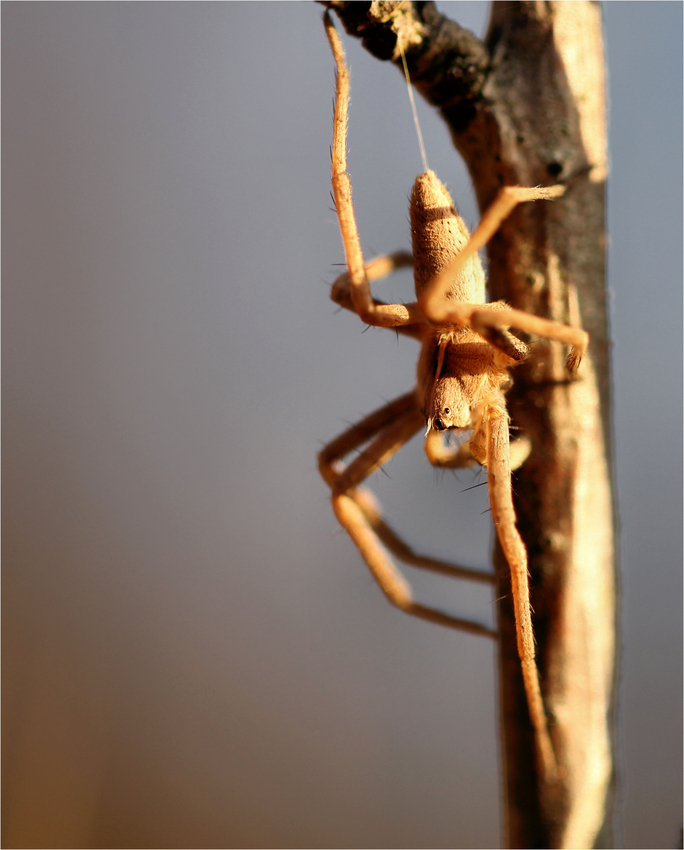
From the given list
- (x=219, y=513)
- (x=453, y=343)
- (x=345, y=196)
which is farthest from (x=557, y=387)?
(x=219, y=513)

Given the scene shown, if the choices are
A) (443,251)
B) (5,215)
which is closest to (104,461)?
(5,215)

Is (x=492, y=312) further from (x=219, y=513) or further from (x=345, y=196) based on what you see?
(x=219, y=513)

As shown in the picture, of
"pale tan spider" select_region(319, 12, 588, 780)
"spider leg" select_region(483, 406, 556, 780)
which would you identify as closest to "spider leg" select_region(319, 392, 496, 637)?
"pale tan spider" select_region(319, 12, 588, 780)

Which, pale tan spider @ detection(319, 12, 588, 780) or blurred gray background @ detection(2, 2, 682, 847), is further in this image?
blurred gray background @ detection(2, 2, 682, 847)

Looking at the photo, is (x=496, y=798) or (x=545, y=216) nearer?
(x=545, y=216)

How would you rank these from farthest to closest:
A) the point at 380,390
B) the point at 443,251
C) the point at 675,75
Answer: the point at 380,390, the point at 675,75, the point at 443,251

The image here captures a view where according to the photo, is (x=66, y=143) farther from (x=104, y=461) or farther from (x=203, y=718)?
(x=203, y=718)

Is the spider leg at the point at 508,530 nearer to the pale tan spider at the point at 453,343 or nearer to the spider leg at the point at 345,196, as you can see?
the pale tan spider at the point at 453,343

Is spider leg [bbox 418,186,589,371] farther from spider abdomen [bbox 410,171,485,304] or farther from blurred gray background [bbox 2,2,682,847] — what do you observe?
blurred gray background [bbox 2,2,682,847]
